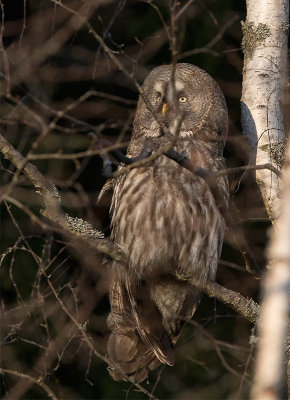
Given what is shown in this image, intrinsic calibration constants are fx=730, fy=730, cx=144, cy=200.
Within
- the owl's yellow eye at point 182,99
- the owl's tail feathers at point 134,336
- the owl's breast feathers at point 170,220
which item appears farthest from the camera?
the owl's yellow eye at point 182,99

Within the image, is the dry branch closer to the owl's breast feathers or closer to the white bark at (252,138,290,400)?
the owl's breast feathers

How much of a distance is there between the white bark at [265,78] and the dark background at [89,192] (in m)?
0.14

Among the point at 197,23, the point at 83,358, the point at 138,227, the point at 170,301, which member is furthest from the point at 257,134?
the point at 83,358

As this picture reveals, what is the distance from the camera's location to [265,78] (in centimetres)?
337

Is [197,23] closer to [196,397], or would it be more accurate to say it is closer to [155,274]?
[155,274]

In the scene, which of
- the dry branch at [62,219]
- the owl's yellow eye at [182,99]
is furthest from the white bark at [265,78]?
the dry branch at [62,219]

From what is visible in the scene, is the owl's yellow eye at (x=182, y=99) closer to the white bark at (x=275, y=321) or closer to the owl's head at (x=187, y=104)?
the owl's head at (x=187, y=104)

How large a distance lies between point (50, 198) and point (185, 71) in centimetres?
148

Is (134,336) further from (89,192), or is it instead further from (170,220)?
(89,192)

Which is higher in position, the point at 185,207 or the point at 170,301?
the point at 185,207

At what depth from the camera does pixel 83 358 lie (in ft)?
13.4

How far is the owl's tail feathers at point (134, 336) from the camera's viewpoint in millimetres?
3420

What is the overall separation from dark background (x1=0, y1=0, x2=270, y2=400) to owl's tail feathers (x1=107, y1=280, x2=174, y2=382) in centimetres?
13

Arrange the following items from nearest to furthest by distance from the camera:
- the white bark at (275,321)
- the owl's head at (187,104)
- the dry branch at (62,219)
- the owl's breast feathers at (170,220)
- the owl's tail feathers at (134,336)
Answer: the white bark at (275,321)
the dry branch at (62,219)
the owl's breast feathers at (170,220)
the owl's tail feathers at (134,336)
the owl's head at (187,104)
